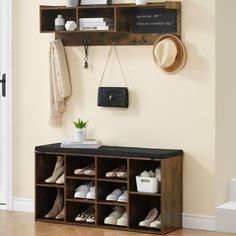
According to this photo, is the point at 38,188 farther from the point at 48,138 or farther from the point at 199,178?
the point at 199,178

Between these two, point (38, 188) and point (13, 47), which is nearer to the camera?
point (38, 188)

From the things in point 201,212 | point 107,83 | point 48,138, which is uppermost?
point 107,83

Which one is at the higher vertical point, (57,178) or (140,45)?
(140,45)

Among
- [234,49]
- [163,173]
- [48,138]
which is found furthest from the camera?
[48,138]

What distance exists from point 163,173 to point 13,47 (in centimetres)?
184

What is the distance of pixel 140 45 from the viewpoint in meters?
5.69

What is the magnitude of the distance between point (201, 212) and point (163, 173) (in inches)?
19.4

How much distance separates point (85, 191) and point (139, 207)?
0.45m

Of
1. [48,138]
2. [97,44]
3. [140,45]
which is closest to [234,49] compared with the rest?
[140,45]

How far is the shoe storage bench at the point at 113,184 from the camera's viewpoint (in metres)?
5.38

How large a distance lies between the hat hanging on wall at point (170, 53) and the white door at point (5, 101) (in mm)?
1412

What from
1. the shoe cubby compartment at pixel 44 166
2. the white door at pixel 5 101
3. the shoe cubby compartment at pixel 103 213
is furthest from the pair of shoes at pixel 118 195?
the white door at pixel 5 101

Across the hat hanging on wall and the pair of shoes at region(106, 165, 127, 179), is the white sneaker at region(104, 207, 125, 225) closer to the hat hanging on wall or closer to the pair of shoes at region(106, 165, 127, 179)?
the pair of shoes at region(106, 165, 127, 179)

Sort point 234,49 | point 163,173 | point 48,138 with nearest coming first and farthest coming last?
point 163,173 → point 234,49 → point 48,138
